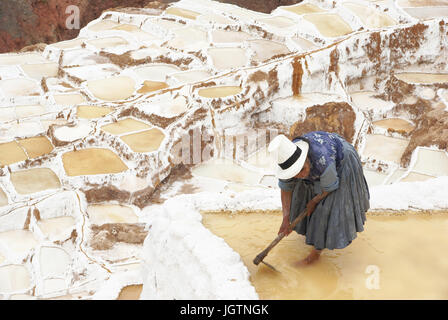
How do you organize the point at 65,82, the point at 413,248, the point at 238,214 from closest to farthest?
the point at 413,248 < the point at 238,214 < the point at 65,82

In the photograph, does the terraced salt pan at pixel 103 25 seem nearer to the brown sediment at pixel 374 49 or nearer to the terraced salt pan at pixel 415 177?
the brown sediment at pixel 374 49

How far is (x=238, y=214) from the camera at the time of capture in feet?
16.9

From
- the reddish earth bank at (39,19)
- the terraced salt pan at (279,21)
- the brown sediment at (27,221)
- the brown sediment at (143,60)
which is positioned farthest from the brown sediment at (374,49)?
the reddish earth bank at (39,19)

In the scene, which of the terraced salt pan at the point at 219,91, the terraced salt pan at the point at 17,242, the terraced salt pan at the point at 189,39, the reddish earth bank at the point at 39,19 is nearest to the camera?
the terraced salt pan at the point at 17,242

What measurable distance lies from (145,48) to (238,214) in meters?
11.7

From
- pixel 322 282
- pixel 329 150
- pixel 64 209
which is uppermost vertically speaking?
pixel 329 150

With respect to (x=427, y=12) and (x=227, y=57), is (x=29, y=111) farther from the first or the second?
(x=427, y=12)

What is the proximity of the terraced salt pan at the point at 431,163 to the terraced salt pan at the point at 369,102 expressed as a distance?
260 centimetres

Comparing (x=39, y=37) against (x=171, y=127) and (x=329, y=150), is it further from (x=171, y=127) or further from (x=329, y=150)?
(x=329, y=150)

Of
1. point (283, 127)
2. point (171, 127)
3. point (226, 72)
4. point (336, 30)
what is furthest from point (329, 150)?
point (336, 30)

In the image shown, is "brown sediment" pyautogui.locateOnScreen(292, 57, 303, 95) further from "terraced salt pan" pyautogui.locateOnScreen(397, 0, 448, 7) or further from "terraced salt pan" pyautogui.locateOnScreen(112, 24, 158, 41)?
"terraced salt pan" pyautogui.locateOnScreen(397, 0, 448, 7)

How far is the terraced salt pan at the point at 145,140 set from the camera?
35.5 ft

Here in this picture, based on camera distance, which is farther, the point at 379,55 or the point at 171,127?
the point at 379,55

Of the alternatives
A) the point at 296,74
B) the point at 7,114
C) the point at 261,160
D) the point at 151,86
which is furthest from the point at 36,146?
the point at 296,74
